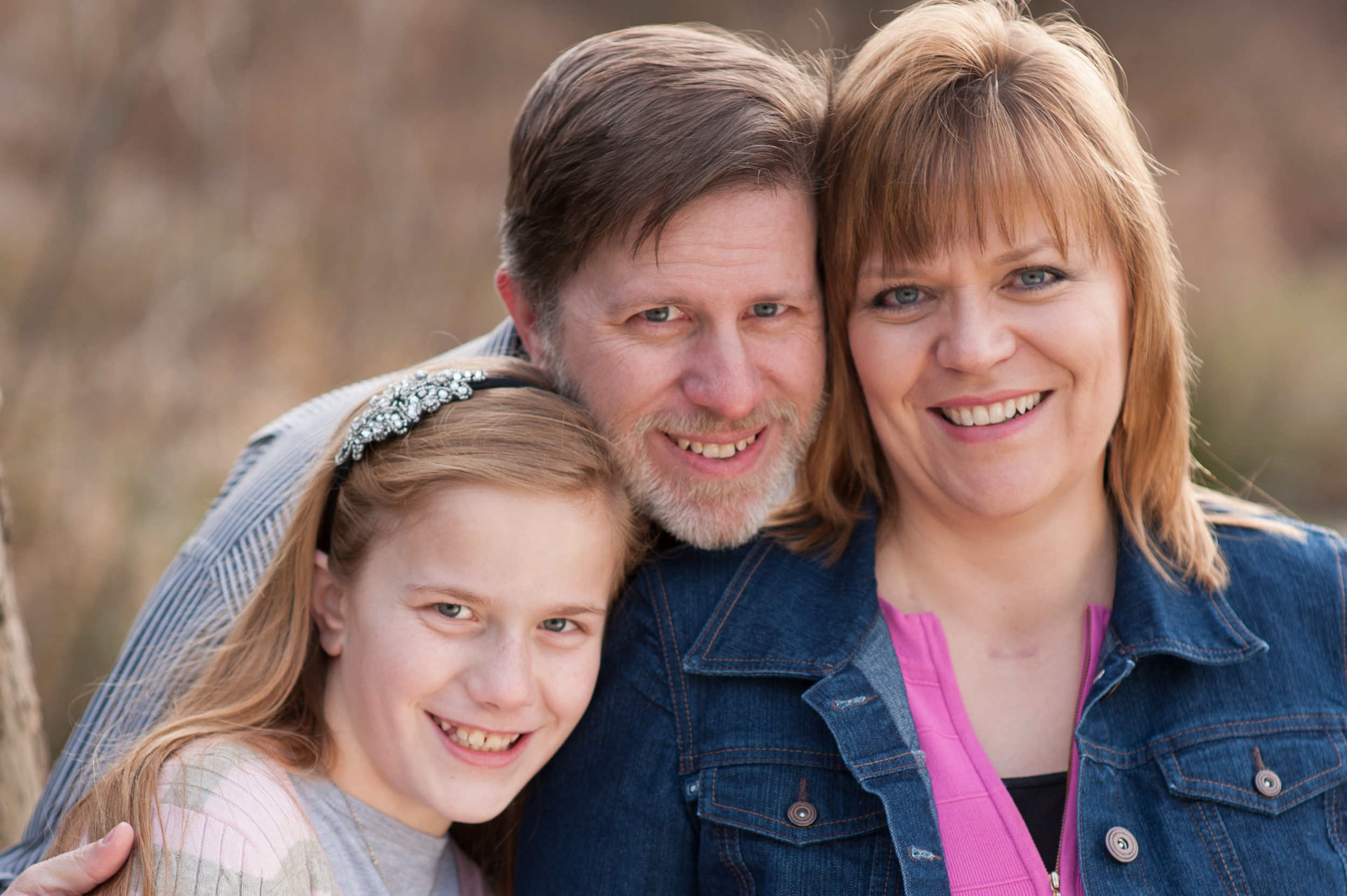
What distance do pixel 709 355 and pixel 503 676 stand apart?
694 mm

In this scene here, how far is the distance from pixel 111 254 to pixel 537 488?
5.81m

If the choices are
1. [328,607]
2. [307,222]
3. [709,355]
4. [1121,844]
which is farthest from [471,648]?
[307,222]

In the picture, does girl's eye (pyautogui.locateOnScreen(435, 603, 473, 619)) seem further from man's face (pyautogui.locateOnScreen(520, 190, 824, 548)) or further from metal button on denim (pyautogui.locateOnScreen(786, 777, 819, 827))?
metal button on denim (pyautogui.locateOnScreen(786, 777, 819, 827))

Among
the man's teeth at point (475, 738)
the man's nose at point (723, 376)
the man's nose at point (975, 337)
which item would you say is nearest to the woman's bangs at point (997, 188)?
the man's nose at point (975, 337)

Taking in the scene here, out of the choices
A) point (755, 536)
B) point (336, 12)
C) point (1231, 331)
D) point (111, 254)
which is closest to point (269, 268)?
point (111, 254)

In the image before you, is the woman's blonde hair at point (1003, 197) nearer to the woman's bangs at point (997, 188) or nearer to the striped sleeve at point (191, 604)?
the woman's bangs at point (997, 188)

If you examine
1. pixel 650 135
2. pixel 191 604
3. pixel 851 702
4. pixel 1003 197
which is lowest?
pixel 851 702

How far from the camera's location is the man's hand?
1644 mm

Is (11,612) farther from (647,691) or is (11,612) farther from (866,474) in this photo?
(866,474)

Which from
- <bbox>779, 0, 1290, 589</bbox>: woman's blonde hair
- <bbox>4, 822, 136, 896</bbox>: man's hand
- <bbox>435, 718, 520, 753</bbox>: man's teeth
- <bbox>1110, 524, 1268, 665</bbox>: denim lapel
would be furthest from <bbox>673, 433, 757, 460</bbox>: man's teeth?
<bbox>4, 822, 136, 896</bbox>: man's hand

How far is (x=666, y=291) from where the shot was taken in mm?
2096

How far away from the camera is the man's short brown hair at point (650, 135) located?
6.75 feet

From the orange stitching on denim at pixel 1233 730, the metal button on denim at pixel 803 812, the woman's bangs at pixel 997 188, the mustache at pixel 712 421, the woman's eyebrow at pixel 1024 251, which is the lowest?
the metal button on denim at pixel 803 812

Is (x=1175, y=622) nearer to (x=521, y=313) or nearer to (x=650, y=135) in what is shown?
(x=650, y=135)
